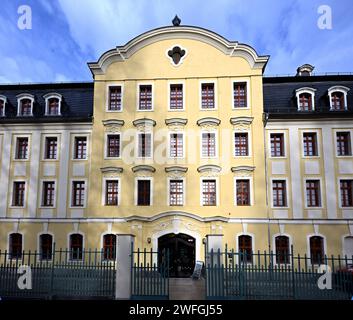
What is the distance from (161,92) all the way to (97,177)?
22.9 feet

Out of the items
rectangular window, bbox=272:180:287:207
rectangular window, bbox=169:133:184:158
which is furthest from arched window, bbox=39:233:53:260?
rectangular window, bbox=272:180:287:207

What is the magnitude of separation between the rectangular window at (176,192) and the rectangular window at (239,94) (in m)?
6.33

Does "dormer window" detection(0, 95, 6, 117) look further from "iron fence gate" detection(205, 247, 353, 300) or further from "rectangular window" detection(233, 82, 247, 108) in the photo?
"iron fence gate" detection(205, 247, 353, 300)

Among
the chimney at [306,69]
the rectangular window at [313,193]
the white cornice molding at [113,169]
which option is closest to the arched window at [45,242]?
the white cornice molding at [113,169]

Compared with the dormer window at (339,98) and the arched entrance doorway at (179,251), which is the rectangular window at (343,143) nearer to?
the dormer window at (339,98)

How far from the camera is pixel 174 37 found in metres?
24.8

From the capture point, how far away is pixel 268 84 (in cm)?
2622

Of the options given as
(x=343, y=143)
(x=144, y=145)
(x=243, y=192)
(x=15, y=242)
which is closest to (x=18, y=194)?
(x=15, y=242)

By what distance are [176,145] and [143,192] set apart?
3.68m

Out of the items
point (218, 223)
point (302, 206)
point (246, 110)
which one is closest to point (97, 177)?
point (218, 223)

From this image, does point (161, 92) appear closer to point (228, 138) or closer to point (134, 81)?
point (134, 81)

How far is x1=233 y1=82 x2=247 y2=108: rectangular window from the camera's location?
2394 cm

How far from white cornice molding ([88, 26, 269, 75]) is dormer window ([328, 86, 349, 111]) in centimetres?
474

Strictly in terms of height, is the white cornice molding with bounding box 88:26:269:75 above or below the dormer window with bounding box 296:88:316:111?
above
